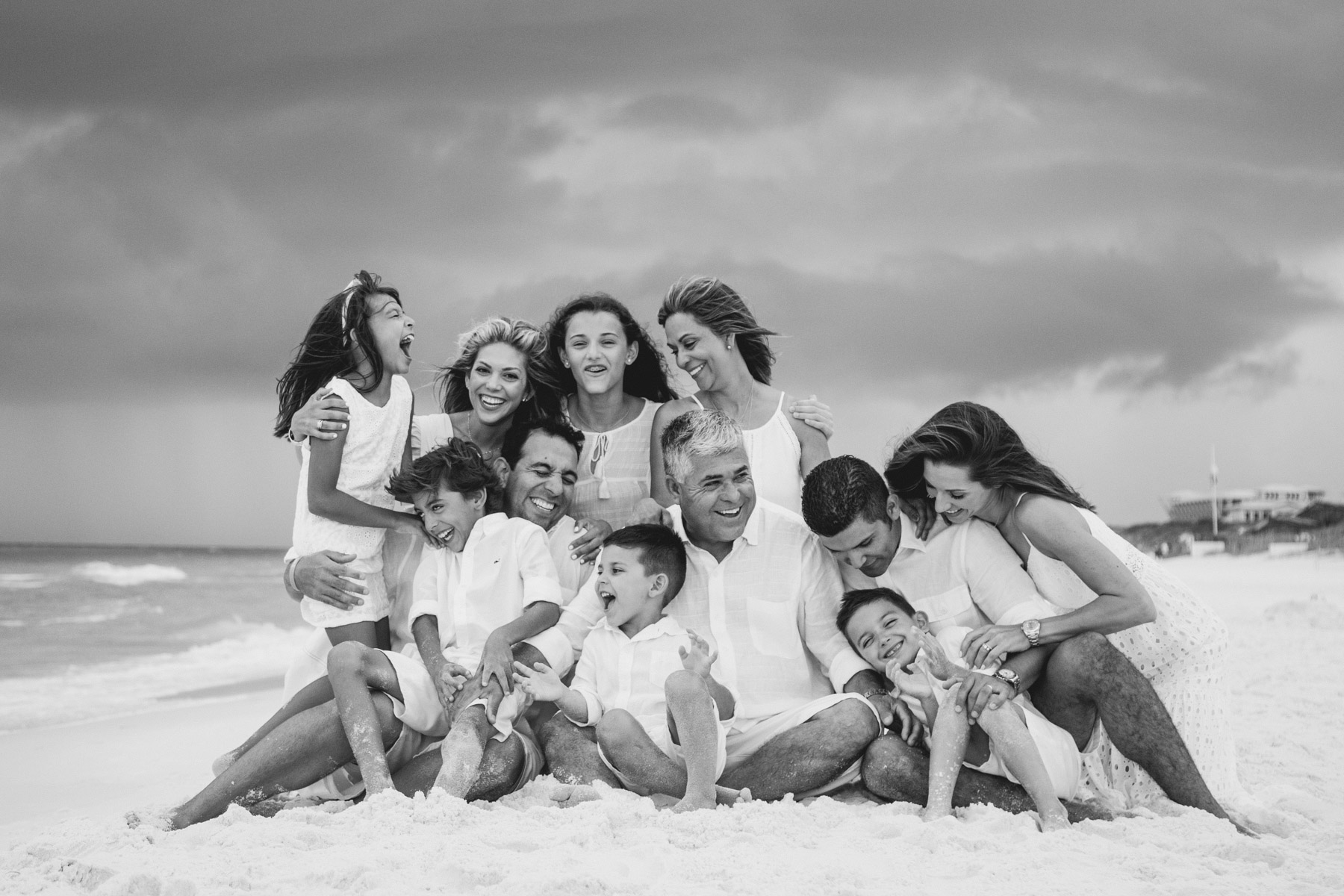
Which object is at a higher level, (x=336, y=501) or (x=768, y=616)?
(x=336, y=501)

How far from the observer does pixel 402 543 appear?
5.06 meters

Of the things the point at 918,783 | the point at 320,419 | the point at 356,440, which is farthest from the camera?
the point at 356,440

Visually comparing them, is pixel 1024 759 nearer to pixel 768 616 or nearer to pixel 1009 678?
pixel 1009 678

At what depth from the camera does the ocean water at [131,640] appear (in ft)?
30.9

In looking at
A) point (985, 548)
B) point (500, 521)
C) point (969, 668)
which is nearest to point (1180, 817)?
point (969, 668)

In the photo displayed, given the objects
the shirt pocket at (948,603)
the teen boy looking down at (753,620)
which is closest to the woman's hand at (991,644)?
the shirt pocket at (948,603)

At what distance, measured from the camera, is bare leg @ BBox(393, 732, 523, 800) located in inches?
160

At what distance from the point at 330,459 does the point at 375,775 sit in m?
1.43

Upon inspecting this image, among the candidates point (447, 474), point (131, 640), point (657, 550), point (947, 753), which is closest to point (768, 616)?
point (657, 550)

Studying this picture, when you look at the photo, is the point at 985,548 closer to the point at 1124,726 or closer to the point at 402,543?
the point at 1124,726

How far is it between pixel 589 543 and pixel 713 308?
4.83ft

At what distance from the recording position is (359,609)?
15.6 feet

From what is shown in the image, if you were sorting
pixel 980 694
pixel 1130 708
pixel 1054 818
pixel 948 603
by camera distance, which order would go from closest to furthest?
pixel 1054 818 < pixel 980 694 < pixel 1130 708 < pixel 948 603

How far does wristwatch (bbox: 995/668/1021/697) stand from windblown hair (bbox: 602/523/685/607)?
1.24 metres
